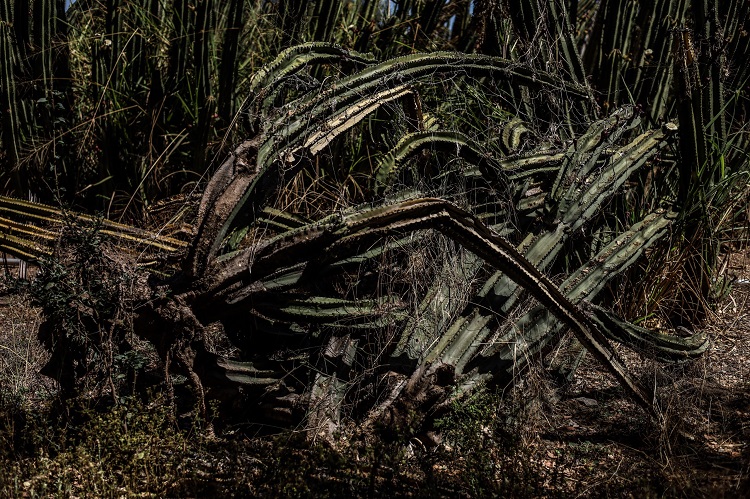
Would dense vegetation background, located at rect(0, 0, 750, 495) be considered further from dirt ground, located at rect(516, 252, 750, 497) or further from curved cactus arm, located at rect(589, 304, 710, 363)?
dirt ground, located at rect(516, 252, 750, 497)

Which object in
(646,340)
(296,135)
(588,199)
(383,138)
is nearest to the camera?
(296,135)

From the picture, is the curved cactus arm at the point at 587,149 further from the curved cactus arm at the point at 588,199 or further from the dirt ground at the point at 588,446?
the dirt ground at the point at 588,446

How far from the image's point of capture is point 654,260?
16.5ft

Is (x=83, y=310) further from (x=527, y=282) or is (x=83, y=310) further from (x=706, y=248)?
(x=706, y=248)

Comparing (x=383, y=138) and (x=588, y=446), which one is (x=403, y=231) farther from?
(x=383, y=138)

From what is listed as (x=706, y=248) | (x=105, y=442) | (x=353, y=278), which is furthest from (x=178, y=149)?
(x=706, y=248)

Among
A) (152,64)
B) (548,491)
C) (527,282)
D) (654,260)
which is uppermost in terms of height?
(152,64)

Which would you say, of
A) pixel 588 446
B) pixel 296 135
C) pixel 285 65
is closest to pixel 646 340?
pixel 588 446

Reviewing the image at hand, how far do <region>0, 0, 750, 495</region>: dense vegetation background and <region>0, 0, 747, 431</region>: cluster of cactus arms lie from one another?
2cm

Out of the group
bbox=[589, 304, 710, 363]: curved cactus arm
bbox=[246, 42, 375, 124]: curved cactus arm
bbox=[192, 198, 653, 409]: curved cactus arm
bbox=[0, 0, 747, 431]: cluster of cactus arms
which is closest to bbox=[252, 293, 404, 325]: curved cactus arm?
bbox=[0, 0, 747, 431]: cluster of cactus arms

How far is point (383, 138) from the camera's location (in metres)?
5.00

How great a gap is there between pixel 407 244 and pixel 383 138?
1339 millimetres

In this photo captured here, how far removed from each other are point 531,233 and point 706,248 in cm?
136

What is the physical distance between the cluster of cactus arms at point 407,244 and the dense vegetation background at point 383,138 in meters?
0.02
